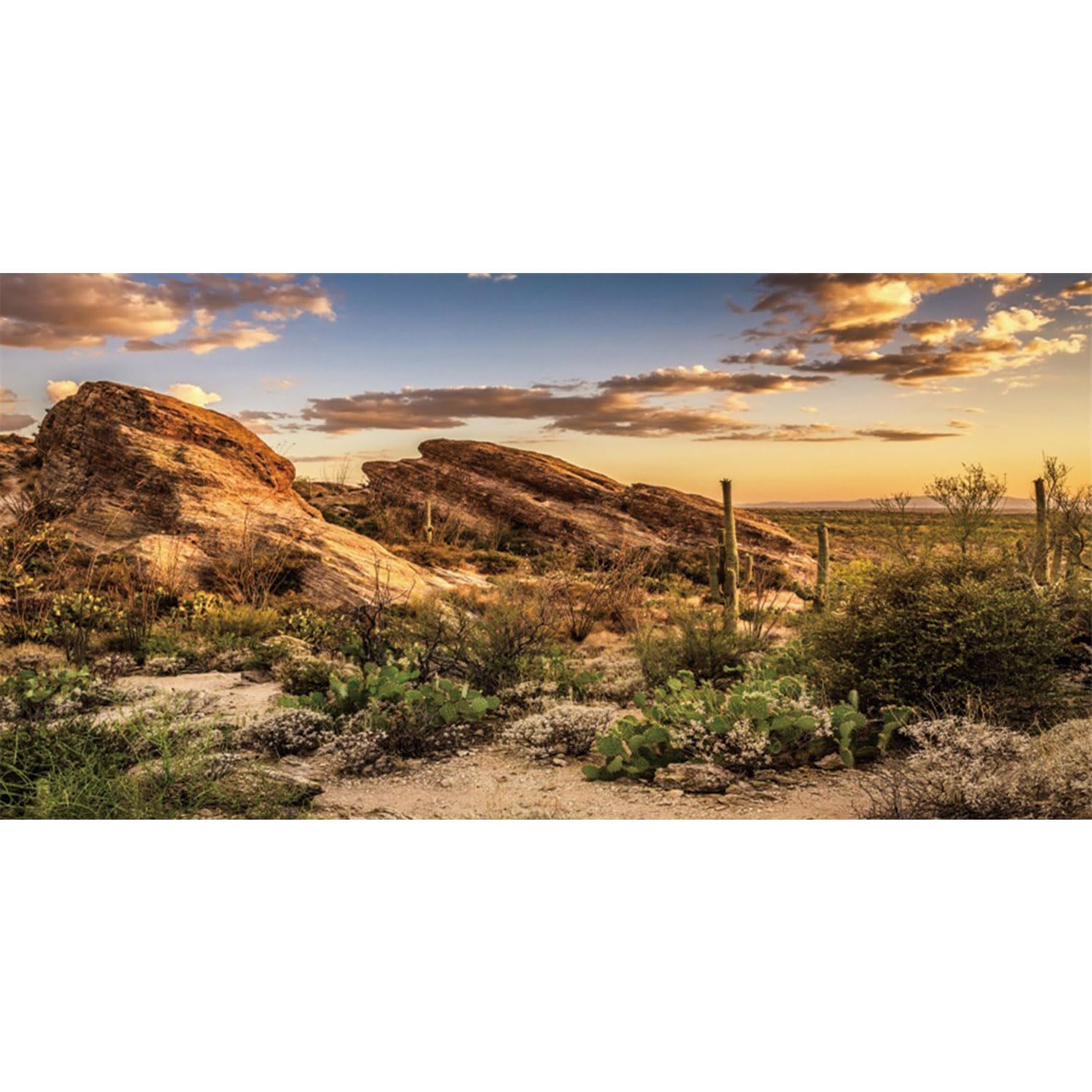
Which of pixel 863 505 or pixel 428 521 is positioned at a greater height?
pixel 863 505

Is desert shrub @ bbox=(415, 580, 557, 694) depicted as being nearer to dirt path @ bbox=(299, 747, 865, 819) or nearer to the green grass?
dirt path @ bbox=(299, 747, 865, 819)

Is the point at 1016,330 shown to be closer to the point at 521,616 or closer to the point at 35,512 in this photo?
the point at 521,616

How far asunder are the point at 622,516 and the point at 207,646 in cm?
295

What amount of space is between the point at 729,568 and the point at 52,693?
4.44 m

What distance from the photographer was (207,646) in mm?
6027

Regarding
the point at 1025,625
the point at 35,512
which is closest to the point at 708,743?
the point at 1025,625

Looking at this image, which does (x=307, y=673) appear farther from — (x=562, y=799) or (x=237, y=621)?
(x=562, y=799)

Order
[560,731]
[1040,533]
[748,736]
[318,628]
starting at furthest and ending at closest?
[318,628] → [1040,533] → [560,731] → [748,736]

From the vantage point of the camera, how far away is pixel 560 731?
5328mm

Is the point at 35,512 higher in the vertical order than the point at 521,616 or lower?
higher

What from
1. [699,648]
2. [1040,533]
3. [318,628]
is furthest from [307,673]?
[1040,533]

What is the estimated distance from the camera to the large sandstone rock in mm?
6035

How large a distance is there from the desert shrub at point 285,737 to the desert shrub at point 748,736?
1638 millimetres

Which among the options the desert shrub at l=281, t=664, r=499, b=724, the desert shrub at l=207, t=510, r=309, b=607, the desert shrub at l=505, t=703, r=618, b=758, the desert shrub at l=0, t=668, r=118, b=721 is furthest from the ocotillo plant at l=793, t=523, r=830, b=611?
the desert shrub at l=0, t=668, r=118, b=721
